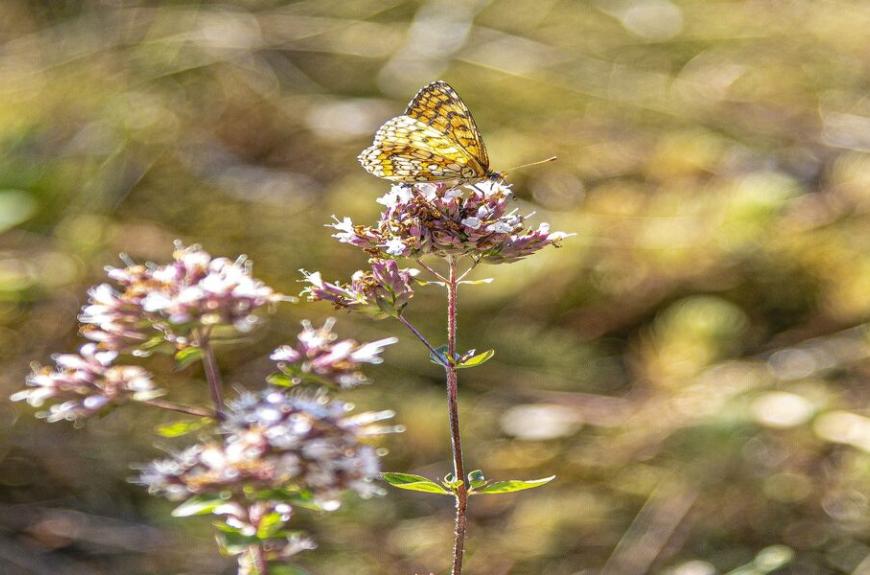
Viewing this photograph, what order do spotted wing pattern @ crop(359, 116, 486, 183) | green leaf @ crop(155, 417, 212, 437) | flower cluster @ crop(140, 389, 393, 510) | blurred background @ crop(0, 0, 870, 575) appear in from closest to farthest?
1. flower cluster @ crop(140, 389, 393, 510)
2. green leaf @ crop(155, 417, 212, 437)
3. spotted wing pattern @ crop(359, 116, 486, 183)
4. blurred background @ crop(0, 0, 870, 575)

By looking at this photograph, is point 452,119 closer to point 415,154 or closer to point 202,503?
point 415,154

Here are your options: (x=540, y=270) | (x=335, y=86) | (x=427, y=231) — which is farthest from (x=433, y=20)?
(x=427, y=231)

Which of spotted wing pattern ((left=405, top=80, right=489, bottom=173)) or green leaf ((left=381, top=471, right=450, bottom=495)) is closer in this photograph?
green leaf ((left=381, top=471, right=450, bottom=495))

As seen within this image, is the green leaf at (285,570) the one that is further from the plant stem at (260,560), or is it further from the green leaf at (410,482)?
→ the green leaf at (410,482)

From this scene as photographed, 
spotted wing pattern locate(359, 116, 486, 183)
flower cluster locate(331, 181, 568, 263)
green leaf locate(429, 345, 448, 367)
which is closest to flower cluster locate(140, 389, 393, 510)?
green leaf locate(429, 345, 448, 367)

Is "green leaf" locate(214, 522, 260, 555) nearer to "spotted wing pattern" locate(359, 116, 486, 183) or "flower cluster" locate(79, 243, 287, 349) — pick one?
"flower cluster" locate(79, 243, 287, 349)

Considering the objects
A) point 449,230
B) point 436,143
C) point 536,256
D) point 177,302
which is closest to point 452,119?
point 436,143

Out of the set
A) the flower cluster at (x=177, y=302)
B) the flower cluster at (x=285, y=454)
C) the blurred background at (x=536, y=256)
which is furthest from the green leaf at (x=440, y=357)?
the blurred background at (x=536, y=256)

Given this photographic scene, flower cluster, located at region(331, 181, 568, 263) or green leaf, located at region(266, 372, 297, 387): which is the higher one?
flower cluster, located at region(331, 181, 568, 263)
